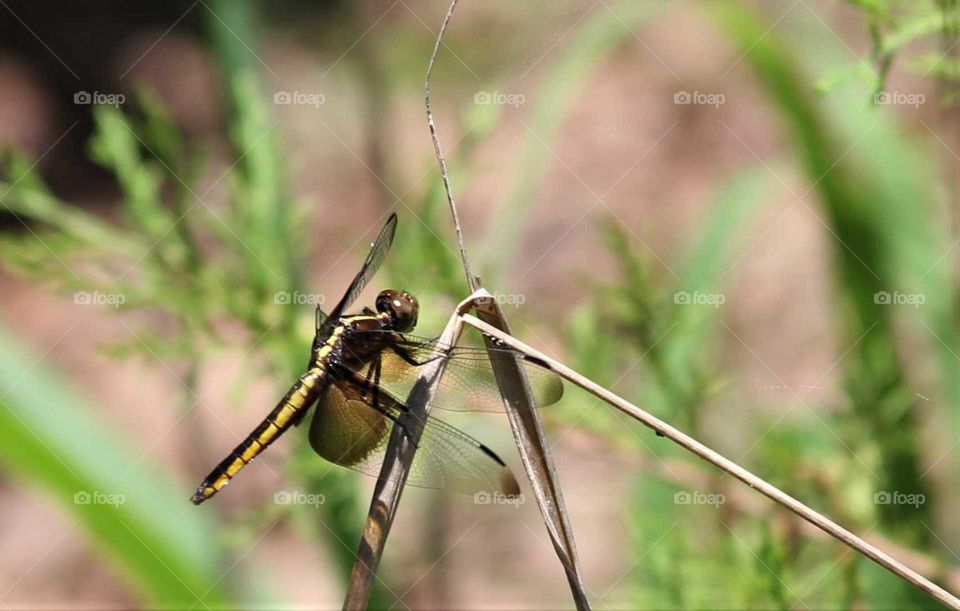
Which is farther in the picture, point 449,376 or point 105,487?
point 105,487

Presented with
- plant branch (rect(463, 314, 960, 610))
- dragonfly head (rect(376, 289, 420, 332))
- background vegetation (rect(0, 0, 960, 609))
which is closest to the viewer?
plant branch (rect(463, 314, 960, 610))

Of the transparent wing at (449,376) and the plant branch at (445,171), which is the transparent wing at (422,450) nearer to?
the transparent wing at (449,376)

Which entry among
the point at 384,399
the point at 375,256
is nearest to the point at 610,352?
the point at 375,256

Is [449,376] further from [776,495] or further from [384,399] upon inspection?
[776,495]

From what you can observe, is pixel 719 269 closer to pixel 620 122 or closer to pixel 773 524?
pixel 773 524

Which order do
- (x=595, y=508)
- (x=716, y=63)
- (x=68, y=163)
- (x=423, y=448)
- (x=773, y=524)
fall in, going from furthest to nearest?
(x=716, y=63) < (x=68, y=163) < (x=595, y=508) < (x=773, y=524) < (x=423, y=448)

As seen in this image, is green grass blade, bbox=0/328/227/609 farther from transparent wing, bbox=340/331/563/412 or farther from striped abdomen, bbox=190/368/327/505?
transparent wing, bbox=340/331/563/412

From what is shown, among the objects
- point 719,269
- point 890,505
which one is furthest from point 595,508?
point 890,505

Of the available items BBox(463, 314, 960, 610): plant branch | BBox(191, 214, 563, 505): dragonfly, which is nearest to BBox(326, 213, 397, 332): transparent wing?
BBox(191, 214, 563, 505): dragonfly
